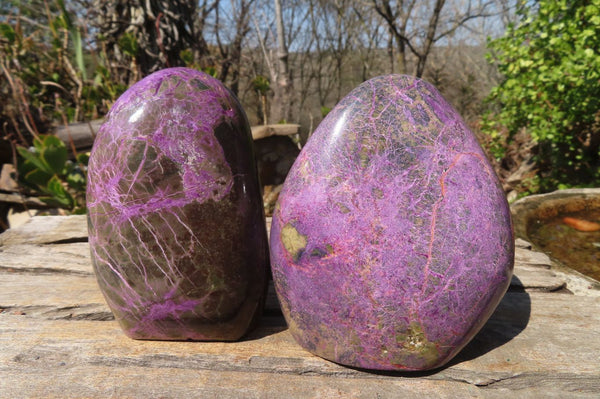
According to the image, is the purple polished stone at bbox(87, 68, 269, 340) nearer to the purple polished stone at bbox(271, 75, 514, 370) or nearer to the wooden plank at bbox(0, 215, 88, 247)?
the purple polished stone at bbox(271, 75, 514, 370)

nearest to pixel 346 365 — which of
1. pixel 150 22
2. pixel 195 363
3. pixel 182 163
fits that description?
pixel 195 363

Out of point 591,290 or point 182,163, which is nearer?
point 182,163

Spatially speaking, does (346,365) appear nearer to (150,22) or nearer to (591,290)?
(591,290)

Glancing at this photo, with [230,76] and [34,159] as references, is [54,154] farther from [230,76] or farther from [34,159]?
[230,76]

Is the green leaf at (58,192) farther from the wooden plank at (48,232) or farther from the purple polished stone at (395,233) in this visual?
the purple polished stone at (395,233)

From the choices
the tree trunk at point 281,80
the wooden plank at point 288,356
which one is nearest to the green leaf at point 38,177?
the wooden plank at point 288,356

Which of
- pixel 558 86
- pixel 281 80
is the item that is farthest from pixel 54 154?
pixel 558 86
